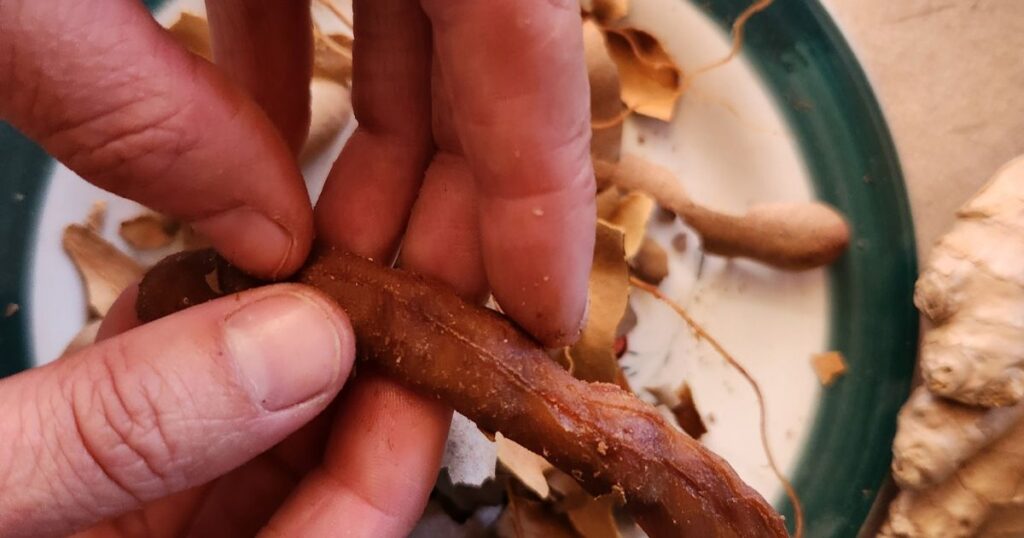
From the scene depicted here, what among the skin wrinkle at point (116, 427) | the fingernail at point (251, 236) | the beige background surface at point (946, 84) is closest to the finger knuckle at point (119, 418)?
the skin wrinkle at point (116, 427)

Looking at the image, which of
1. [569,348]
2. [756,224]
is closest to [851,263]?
[756,224]

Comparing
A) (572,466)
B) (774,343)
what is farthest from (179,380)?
(774,343)

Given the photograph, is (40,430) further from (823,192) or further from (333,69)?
(823,192)

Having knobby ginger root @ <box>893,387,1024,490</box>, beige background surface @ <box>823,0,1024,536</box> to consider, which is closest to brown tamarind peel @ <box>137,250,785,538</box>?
knobby ginger root @ <box>893,387,1024,490</box>

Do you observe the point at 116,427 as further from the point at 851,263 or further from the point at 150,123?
the point at 851,263

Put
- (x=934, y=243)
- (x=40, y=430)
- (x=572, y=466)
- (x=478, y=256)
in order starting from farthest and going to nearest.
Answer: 1. (x=934, y=243)
2. (x=478, y=256)
3. (x=572, y=466)
4. (x=40, y=430)
